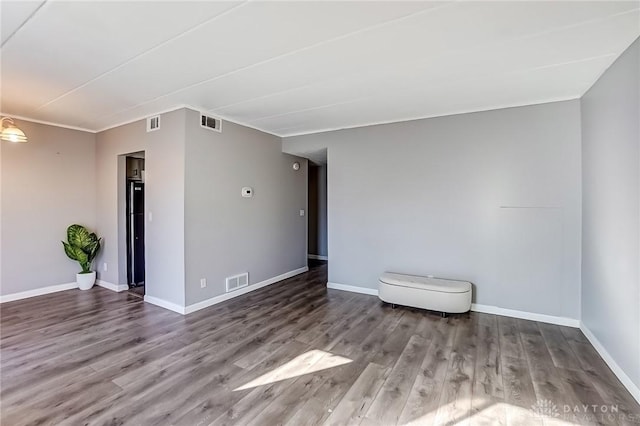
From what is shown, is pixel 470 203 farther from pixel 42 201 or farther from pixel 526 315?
pixel 42 201

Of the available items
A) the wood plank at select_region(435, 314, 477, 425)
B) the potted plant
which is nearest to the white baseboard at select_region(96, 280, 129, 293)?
the potted plant

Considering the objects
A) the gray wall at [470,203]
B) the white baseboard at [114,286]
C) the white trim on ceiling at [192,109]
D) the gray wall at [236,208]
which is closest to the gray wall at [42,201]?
the white baseboard at [114,286]

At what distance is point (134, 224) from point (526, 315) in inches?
226

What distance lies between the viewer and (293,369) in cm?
249

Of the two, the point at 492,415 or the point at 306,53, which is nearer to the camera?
the point at 492,415

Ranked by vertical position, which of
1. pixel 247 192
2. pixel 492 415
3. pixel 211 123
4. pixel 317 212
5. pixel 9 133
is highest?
pixel 211 123

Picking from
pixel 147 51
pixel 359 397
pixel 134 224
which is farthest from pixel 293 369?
pixel 134 224

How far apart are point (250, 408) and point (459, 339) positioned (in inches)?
85.4

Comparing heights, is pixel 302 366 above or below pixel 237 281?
below

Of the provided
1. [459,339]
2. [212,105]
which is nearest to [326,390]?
[459,339]

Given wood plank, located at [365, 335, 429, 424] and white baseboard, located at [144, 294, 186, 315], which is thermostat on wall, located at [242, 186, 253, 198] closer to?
white baseboard, located at [144, 294, 186, 315]

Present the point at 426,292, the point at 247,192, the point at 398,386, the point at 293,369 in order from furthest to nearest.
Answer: the point at 247,192 → the point at 426,292 → the point at 293,369 → the point at 398,386

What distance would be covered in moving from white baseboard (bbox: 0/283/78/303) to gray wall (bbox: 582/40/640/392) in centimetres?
688

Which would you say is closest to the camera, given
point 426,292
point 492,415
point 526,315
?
point 492,415
